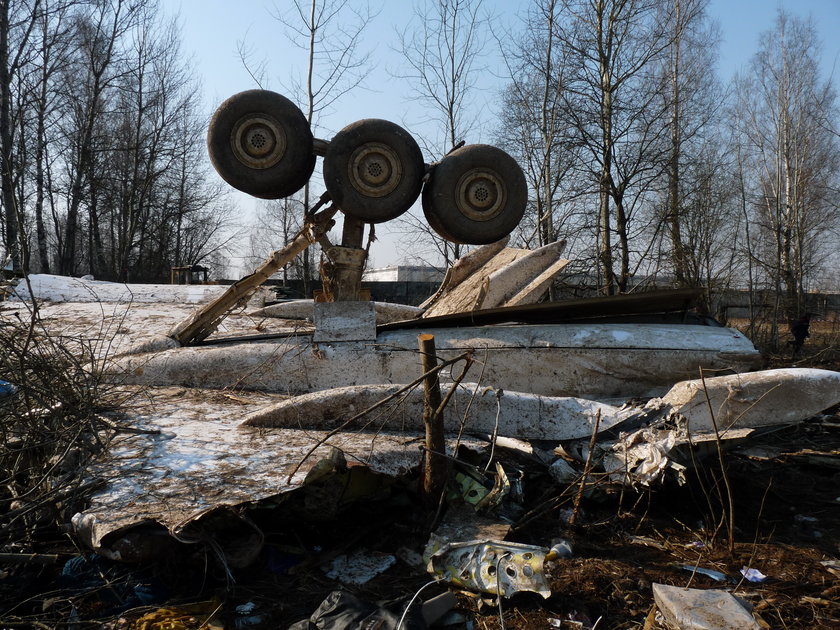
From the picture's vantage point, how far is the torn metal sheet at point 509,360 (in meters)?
5.26

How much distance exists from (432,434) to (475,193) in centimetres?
268

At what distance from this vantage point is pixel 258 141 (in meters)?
5.57

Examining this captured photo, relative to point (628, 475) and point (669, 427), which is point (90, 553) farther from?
point (669, 427)

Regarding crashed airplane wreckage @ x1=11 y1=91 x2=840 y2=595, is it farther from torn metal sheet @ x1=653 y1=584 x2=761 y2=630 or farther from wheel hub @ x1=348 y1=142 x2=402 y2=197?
torn metal sheet @ x1=653 y1=584 x2=761 y2=630

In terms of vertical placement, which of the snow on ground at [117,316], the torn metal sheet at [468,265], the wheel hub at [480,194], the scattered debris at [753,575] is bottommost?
the scattered debris at [753,575]

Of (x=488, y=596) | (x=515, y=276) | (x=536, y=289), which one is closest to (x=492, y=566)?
(x=488, y=596)

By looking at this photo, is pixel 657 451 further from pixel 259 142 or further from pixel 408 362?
pixel 259 142

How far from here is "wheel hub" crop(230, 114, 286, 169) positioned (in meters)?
5.52

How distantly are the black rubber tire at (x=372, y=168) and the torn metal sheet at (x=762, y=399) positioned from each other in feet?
9.88

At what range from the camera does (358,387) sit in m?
4.77

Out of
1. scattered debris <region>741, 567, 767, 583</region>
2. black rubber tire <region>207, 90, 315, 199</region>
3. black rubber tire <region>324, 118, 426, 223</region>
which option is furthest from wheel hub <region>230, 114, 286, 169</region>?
scattered debris <region>741, 567, 767, 583</region>

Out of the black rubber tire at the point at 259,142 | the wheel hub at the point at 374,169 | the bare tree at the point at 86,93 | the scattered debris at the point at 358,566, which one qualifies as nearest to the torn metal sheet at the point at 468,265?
the wheel hub at the point at 374,169

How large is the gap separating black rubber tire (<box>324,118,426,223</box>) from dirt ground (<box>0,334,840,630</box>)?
257cm

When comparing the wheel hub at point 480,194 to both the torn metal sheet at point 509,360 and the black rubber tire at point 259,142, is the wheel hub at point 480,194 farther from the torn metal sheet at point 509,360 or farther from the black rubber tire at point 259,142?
the black rubber tire at point 259,142
